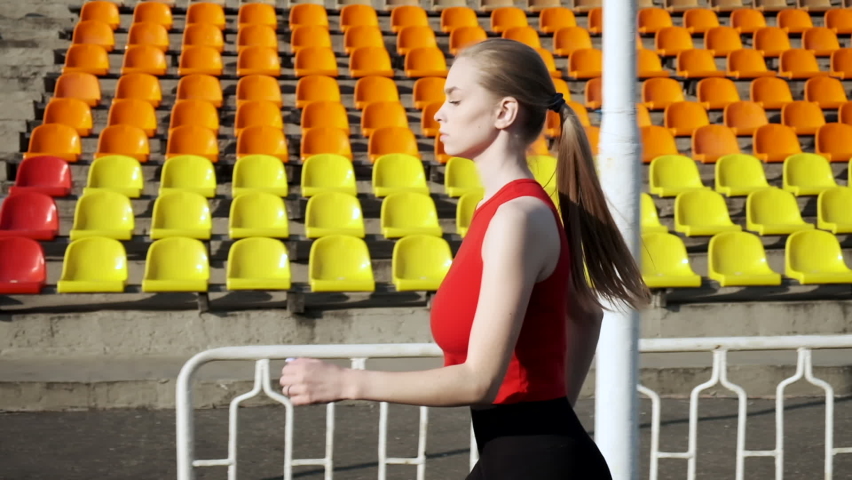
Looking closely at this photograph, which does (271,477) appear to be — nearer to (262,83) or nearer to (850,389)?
(850,389)

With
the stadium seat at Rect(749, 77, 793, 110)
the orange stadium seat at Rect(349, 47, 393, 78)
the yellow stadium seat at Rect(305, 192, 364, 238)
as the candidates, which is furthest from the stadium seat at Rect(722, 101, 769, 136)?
the yellow stadium seat at Rect(305, 192, 364, 238)

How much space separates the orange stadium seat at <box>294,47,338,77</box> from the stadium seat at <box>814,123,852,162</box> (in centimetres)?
492

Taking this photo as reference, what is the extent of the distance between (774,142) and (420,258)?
4.26 meters

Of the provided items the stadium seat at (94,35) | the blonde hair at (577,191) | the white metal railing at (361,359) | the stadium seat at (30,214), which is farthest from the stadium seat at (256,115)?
the blonde hair at (577,191)

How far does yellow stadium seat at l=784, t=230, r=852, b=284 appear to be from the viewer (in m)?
7.75

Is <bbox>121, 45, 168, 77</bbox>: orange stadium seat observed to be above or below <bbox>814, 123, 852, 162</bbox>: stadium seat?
above

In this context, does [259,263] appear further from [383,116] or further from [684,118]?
[684,118]

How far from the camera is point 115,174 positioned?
835 cm

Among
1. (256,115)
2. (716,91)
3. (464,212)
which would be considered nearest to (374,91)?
(256,115)

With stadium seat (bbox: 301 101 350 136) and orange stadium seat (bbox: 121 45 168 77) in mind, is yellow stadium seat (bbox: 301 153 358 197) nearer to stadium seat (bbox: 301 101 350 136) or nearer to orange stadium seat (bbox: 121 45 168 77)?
stadium seat (bbox: 301 101 350 136)

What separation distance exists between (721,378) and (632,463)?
1024mm

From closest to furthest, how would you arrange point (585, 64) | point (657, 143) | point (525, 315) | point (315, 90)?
point (525, 315)
point (657, 143)
point (315, 90)
point (585, 64)

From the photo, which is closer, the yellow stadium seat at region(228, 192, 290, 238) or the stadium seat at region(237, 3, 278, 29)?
the yellow stadium seat at region(228, 192, 290, 238)

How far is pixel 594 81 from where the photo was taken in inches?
410
